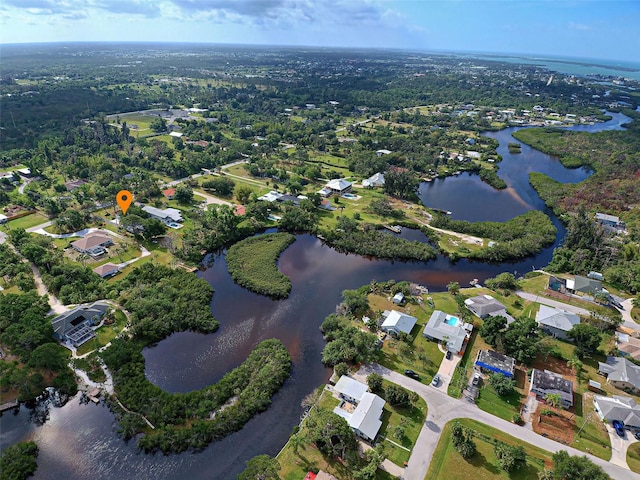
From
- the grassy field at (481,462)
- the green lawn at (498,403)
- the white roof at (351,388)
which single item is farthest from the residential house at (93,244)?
the green lawn at (498,403)

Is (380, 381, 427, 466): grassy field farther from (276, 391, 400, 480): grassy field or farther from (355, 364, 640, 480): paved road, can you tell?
(276, 391, 400, 480): grassy field

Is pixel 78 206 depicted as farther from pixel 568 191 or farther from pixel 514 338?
pixel 568 191

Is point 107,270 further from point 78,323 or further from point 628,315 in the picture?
point 628,315

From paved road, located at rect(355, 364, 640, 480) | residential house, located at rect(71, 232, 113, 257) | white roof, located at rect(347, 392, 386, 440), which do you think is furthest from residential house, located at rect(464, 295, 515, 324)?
residential house, located at rect(71, 232, 113, 257)

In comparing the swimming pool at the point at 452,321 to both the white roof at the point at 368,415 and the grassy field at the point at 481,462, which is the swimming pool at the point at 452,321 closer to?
the grassy field at the point at 481,462

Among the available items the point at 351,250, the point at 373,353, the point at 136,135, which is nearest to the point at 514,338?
the point at 373,353

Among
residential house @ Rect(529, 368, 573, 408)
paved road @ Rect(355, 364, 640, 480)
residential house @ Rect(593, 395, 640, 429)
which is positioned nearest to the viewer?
paved road @ Rect(355, 364, 640, 480)
